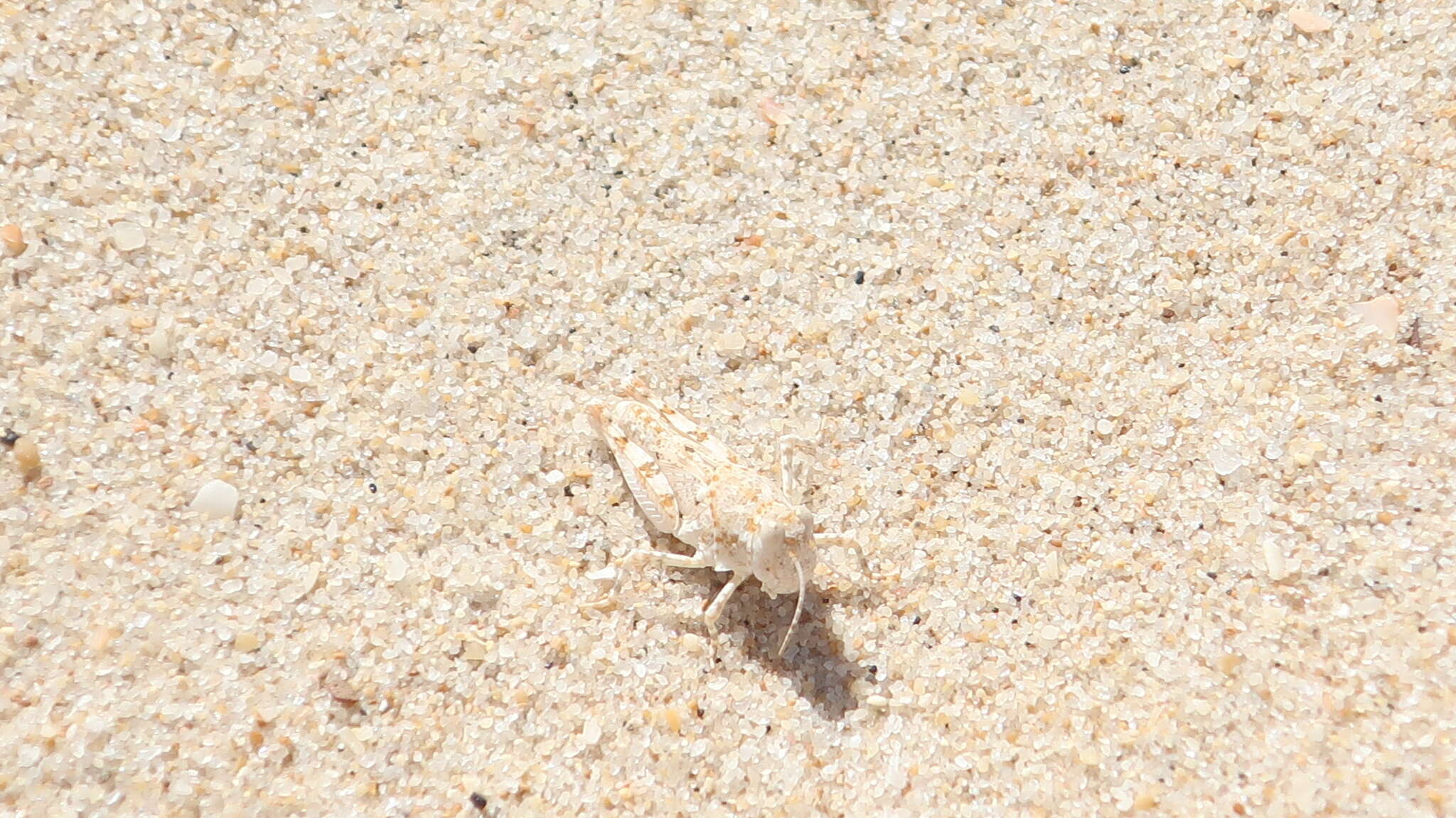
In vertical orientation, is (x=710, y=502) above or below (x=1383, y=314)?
below

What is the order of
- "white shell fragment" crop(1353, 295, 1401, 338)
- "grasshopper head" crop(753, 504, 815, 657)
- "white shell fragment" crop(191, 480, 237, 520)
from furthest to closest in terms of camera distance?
"white shell fragment" crop(1353, 295, 1401, 338)
"white shell fragment" crop(191, 480, 237, 520)
"grasshopper head" crop(753, 504, 815, 657)

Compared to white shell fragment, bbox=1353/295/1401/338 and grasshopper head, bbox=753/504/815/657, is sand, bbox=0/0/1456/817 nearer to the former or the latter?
white shell fragment, bbox=1353/295/1401/338

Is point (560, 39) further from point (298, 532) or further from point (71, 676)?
point (71, 676)

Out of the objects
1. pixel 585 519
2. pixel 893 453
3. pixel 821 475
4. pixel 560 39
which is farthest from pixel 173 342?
pixel 893 453

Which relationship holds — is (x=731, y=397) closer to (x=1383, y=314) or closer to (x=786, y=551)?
(x=786, y=551)

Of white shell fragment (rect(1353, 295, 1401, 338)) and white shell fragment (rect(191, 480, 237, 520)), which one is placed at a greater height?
white shell fragment (rect(1353, 295, 1401, 338))

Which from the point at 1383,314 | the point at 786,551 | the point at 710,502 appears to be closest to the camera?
the point at 786,551

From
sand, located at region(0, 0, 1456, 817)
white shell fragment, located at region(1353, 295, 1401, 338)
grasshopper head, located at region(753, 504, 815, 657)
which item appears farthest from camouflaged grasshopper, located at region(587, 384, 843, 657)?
white shell fragment, located at region(1353, 295, 1401, 338)

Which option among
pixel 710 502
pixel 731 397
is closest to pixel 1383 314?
pixel 731 397
